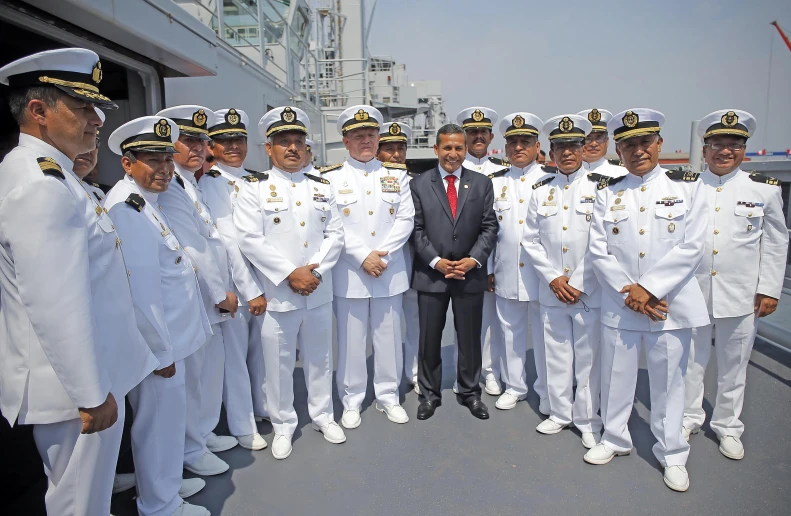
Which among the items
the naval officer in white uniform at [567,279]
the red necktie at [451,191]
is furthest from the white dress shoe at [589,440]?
the red necktie at [451,191]

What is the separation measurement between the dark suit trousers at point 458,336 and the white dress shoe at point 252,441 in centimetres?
120

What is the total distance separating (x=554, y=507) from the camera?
2.40m

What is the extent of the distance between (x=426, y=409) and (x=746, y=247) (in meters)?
2.32

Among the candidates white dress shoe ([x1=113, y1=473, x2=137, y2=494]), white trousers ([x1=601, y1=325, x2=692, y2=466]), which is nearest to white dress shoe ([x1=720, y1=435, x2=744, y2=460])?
white trousers ([x1=601, y1=325, x2=692, y2=466])

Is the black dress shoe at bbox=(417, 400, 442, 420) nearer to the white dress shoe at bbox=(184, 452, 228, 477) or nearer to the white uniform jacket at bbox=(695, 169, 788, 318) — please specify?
the white dress shoe at bbox=(184, 452, 228, 477)

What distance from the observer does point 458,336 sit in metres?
3.47

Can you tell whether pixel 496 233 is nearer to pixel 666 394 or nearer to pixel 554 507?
pixel 666 394

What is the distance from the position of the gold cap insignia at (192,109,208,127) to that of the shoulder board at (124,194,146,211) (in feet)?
2.93

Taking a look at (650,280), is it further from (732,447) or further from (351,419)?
(351,419)

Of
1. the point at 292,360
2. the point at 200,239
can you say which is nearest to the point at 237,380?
the point at 292,360

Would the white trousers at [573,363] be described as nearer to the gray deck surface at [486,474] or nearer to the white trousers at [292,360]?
the gray deck surface at [486,474]

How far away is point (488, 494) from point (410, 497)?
424mm

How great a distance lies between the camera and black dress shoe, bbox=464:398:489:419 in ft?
11.0

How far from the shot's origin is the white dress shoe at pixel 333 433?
10.1 feet
